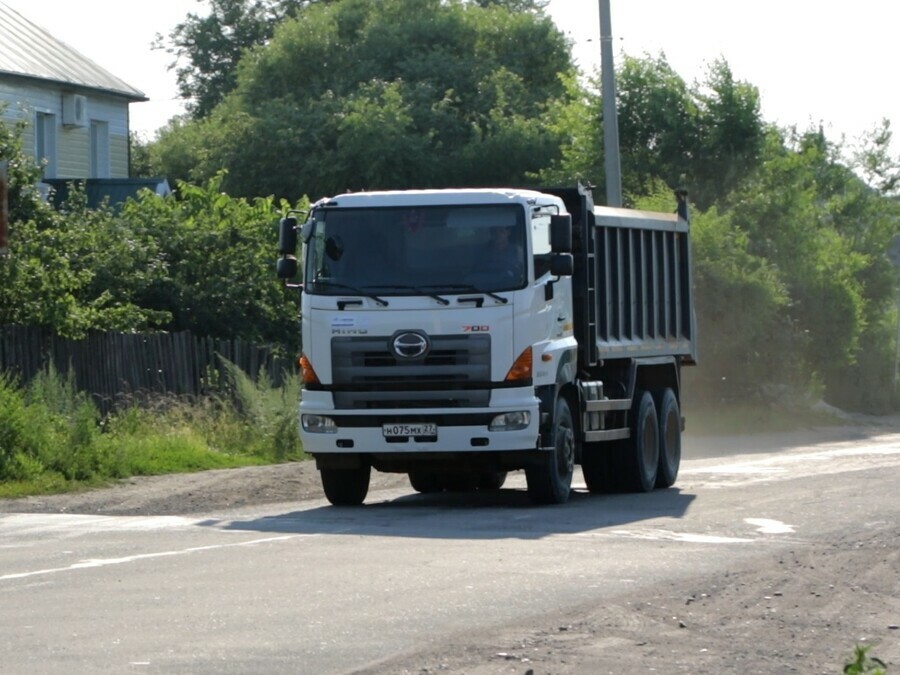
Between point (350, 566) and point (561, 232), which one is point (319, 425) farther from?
point (350, 566)

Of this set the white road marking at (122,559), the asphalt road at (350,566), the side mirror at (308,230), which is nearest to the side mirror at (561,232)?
the side mirror at (308,230)

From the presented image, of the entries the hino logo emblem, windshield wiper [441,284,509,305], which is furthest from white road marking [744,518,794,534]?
the hino logo emblem

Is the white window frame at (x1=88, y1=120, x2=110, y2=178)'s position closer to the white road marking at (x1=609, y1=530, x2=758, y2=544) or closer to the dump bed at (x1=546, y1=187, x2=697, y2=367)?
the dump bed at (x1=546, y1=187, x2=697, y2=367)

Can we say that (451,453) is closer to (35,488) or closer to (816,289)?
(35,488)

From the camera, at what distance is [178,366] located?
960 inches

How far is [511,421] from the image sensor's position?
15492mm

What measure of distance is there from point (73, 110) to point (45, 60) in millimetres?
1460

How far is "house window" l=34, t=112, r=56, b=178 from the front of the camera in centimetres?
4550

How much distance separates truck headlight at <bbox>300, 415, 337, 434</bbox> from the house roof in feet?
94.6

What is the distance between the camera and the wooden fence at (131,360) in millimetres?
21719

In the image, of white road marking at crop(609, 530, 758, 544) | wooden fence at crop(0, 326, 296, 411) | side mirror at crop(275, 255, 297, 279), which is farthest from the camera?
wooden fence at crop(0, 326, 296, 411)

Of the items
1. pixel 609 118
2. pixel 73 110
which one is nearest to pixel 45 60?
pixel 73 110

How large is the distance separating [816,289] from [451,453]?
2225 centimetres

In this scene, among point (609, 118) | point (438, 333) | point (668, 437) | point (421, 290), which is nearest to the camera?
point (438, 333)
